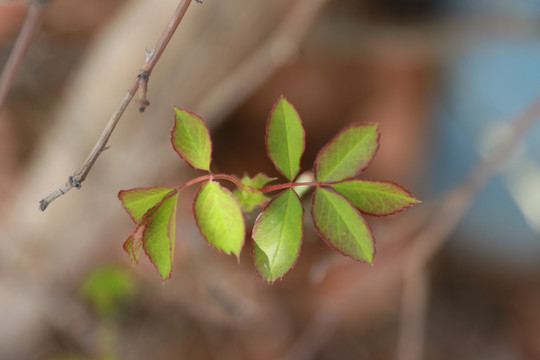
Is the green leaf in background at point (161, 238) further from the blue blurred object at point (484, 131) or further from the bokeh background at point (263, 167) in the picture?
the blue blurred object at point (484, 131)

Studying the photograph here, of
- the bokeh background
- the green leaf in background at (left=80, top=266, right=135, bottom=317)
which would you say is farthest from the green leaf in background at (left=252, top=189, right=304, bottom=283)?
the green leaf in background at (left=80, top=266, right=135, bottom=317)

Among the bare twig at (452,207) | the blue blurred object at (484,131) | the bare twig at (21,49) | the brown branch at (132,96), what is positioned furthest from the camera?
the blue blurred object at (484,131)

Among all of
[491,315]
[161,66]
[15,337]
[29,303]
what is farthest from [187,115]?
[491,315]

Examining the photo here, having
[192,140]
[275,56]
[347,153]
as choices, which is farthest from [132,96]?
[275,56]

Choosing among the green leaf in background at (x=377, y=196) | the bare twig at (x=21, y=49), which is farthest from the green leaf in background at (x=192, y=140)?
the bare twig at (x=21, y=49)

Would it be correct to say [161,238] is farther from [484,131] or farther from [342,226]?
[484,131]
